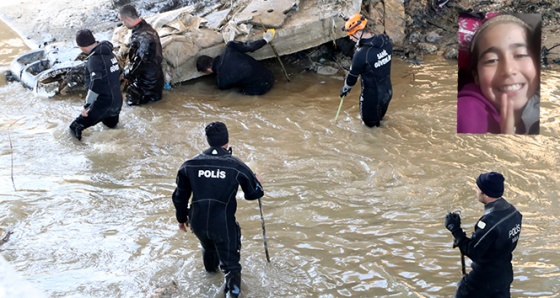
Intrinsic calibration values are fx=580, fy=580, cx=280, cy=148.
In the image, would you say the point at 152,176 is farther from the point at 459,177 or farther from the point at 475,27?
the point at 475,27

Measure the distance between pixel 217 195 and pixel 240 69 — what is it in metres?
5.00

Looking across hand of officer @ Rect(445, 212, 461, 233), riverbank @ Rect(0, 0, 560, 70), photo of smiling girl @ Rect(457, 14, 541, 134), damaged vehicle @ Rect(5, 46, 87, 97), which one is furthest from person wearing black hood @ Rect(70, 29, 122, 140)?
hand of officer @ Rect(445, 212, 461, 233)

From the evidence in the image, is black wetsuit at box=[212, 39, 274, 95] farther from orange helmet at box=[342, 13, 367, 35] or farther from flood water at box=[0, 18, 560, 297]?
orange helmet at box=[342, 13, 367, 35]

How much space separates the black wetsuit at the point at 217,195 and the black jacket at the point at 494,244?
1.71 m

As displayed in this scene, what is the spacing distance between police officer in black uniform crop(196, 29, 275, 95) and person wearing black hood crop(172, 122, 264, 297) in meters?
4.78

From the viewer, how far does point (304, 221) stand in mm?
6098

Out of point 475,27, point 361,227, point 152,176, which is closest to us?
point 475,27

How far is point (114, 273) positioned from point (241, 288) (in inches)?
47.0

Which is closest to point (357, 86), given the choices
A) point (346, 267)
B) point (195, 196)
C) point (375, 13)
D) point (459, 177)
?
point (375, 13)

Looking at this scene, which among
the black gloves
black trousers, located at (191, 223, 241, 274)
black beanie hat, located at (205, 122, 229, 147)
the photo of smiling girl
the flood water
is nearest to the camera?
the black gloves

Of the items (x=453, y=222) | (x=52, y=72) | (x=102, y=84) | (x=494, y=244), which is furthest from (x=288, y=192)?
(x=52, y=72)

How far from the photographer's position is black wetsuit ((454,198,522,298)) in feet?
13.6

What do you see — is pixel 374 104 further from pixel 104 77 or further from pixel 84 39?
pixel 84 39

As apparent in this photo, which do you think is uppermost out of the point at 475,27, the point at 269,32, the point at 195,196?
the point at 475,27
